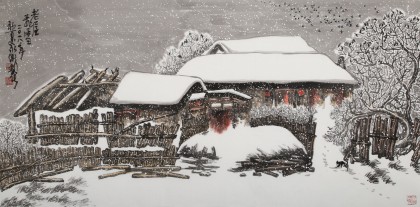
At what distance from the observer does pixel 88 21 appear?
10.3ft

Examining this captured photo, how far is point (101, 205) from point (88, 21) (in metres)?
1.35

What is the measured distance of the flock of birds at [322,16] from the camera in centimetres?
315

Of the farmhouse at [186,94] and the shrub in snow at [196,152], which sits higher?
the farmhouse at [186,94]

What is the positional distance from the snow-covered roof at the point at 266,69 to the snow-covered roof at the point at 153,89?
0.10 meters

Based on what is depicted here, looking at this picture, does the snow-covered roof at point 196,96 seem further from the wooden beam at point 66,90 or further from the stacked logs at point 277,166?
the wooden beam at point 66,90

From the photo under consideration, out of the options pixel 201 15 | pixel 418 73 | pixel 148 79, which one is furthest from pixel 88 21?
pixel 418 73

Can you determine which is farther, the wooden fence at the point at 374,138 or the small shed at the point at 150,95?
the wooden fence at the point at 374,138

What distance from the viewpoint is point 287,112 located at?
3193 millimetres

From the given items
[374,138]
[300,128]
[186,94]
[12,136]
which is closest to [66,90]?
[12,136]

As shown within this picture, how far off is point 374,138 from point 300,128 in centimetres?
56

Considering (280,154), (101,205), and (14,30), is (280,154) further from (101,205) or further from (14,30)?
(14,30)

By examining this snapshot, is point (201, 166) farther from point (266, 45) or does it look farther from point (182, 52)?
point (266, 45)

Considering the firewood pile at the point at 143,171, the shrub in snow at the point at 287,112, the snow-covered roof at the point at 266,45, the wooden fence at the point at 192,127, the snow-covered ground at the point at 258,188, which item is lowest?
the snow-covered ground at the point at 258,188

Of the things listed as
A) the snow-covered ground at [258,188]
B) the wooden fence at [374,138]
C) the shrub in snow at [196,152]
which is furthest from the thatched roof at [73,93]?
the wooden fence at [374,138]
